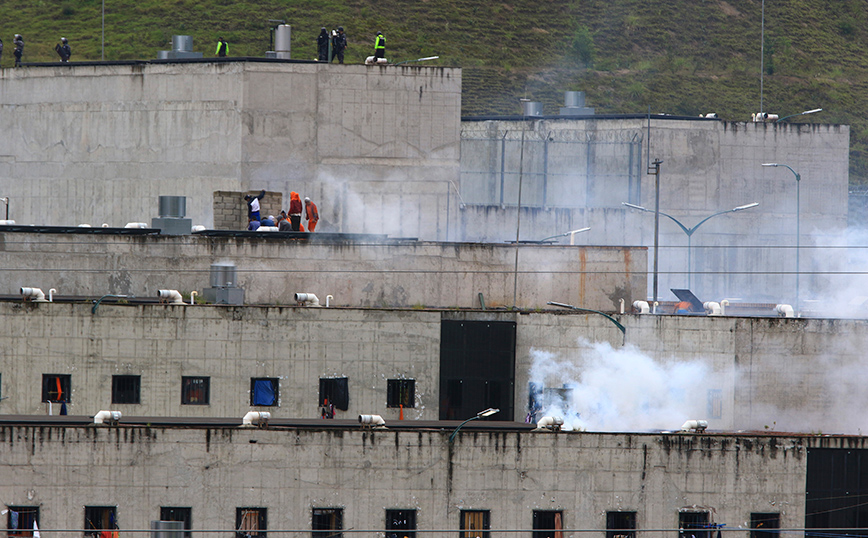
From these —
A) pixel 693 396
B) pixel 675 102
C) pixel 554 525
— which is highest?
pixel 675 102

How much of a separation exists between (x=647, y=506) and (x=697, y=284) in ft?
116

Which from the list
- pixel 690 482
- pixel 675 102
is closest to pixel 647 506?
pixel 690 482

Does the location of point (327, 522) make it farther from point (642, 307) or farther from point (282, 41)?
point (282, 41)

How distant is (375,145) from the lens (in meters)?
48.4

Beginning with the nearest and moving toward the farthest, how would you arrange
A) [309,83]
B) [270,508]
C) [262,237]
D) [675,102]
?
[270,508], [262,237], [309,83], [675,102]

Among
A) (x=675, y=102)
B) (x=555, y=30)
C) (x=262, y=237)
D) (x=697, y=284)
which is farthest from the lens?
(x=555, y=30)

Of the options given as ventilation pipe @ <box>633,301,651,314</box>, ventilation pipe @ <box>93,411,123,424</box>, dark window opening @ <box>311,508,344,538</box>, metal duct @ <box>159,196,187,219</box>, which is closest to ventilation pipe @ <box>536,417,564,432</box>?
→ dark window opening @ <box>311,508,344,538</box>

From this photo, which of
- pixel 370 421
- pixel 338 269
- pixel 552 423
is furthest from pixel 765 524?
pixel 338 269

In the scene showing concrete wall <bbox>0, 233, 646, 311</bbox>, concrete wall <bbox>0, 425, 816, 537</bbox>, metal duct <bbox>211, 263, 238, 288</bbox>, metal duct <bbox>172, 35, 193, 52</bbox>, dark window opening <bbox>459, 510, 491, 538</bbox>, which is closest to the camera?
concrete wall <bbox>0, 425, 816, 537</bbox>

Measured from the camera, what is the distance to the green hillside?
295 feet

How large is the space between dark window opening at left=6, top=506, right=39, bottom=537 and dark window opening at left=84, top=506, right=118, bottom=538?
107 centimetres

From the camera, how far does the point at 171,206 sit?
4159 centimetres

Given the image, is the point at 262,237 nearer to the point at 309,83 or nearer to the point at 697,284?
the point at 309,83

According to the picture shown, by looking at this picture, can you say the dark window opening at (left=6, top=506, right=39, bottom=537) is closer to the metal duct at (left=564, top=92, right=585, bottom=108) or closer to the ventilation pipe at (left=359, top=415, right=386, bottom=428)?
the ventilation pipe at (left=359, top=415, right=386, bottom=428)
